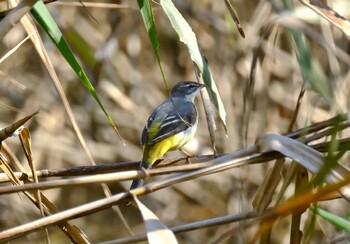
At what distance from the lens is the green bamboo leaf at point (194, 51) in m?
1.75

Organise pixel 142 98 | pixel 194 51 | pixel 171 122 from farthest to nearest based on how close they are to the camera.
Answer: pixel 142 98
pixel 171 122
pixel 194 51

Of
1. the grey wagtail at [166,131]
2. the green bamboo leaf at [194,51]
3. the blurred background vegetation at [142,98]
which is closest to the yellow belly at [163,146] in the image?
the grey wagtail at [166,131]

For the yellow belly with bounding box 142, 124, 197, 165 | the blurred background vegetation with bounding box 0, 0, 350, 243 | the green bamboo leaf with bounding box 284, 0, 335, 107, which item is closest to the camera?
the green bamboo leaf with bounding box 284, 0, 335, 107

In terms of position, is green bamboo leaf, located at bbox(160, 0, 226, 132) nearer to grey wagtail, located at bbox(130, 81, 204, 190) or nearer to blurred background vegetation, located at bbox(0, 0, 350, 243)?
grey wagtail, located at bbox(130, 81, 204, 190)

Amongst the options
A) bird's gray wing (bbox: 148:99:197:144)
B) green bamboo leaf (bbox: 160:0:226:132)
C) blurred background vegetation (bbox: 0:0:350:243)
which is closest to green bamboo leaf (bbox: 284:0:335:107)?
green bamboo leaf (bbox: 160:0:226:132)

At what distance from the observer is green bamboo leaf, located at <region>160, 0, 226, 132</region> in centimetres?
175

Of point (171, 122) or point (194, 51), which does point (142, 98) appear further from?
point (194, 51)

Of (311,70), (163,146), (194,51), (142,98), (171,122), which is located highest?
(142,98)

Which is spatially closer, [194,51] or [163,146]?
[194,51]

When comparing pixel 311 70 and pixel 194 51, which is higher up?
pixel 194 51

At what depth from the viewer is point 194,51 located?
1786 mm

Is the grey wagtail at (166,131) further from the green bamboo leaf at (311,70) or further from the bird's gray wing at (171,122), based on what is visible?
the green bamboo leaf at (311,70)

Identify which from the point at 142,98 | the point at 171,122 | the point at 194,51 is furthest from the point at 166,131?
the point at 142,98

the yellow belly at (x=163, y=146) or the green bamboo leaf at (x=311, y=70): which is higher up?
the yellow belly at (x=163, y=146)
